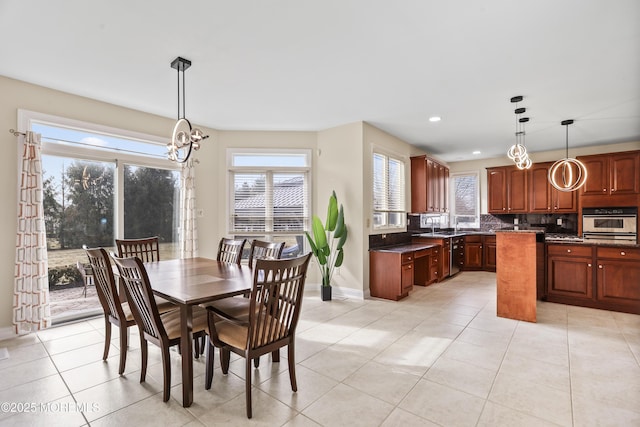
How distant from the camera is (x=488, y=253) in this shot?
675 cm

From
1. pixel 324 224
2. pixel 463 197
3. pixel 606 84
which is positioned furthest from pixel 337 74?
pixel 463 197

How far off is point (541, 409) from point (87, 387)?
3.30m

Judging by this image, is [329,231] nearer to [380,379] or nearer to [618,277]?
[380,379]

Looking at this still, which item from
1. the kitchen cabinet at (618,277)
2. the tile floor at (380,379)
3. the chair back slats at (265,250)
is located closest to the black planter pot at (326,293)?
the tile floor at (380,379)

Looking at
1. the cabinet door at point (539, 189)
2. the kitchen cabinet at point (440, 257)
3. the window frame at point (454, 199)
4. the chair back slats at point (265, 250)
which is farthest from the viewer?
the window frame at point (454, 199)

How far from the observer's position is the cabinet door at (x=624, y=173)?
478cm

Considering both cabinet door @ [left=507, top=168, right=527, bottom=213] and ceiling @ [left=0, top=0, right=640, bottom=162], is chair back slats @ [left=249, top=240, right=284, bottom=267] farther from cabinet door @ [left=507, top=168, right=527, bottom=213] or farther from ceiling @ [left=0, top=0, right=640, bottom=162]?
cabinet door @ [left=507, top=168, right=527, bottom=213]

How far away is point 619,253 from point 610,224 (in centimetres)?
112

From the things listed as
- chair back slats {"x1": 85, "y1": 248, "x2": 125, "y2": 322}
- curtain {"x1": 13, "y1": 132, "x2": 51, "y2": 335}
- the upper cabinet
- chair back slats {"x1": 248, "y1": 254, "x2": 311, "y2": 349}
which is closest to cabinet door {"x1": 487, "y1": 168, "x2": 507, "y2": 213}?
the upper cabinet

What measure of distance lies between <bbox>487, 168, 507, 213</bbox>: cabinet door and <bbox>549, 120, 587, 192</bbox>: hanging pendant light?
0.94 metres

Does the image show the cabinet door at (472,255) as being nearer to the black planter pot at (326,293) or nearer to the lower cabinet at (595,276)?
the lower cabinet at (595,276)

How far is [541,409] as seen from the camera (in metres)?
2.02

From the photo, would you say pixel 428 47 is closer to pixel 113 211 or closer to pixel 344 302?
pixel 344 302

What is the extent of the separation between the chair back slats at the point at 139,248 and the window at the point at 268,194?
1.44 m
